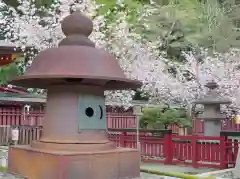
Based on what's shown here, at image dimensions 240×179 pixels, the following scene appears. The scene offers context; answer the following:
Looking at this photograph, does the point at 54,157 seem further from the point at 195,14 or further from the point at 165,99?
the point at 195,14

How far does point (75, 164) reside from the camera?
6.16 meters

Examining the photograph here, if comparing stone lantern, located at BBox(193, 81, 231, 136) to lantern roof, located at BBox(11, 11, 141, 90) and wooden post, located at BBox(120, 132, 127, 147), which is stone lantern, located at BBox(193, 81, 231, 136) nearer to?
wooden post, located at BBox(120, 132, 127, 147)

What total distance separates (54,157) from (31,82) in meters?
1.59

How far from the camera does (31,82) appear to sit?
713cm

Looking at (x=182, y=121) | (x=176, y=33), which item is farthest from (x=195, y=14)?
(x=182, y=121)

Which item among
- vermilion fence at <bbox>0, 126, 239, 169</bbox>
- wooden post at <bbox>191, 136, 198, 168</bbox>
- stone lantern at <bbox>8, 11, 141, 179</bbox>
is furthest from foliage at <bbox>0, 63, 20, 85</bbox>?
stone lantern at <bbox>8, 11, 141, 179</bbox>

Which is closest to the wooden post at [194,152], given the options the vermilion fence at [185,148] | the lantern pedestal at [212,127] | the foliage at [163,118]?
the vermilion fence at [185,148]

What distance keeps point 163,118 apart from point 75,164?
1185 centimetres

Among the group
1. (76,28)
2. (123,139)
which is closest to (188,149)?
(123,139)

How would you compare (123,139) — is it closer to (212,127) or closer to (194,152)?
(194,152)

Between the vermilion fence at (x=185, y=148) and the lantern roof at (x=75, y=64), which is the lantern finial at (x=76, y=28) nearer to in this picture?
the lantern roof at (x=75, y=64)

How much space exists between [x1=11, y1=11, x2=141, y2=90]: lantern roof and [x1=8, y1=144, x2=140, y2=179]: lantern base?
114 centimetres

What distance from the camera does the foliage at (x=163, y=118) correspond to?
1772 centimetres

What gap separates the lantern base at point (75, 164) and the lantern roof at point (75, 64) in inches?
44.9
